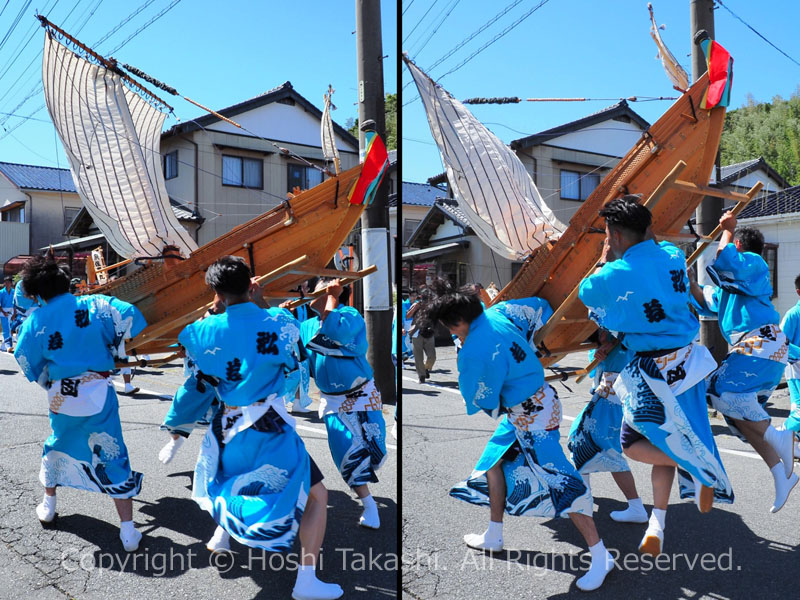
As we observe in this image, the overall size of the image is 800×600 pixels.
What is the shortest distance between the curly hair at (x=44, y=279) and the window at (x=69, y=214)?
63.5 inches

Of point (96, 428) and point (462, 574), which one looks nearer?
point (462, 574)

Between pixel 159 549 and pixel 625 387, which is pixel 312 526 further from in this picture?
pixel 625 387

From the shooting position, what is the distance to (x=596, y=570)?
2.36 meters

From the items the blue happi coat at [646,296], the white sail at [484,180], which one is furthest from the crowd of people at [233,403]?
the blue happi coat at [646,296]

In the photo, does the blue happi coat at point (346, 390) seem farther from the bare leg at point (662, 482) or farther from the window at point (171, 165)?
the window at point (171, 165)

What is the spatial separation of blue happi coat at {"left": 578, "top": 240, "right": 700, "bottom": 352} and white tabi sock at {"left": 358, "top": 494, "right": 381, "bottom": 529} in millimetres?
1593

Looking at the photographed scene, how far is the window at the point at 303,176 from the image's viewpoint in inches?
150

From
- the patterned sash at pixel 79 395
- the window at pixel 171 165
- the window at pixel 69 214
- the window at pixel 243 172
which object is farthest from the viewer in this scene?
the window at pixel 69 214

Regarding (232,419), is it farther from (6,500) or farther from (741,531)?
(741,531)

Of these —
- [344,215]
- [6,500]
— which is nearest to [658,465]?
[344,215]

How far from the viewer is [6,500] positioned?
3.63 metres

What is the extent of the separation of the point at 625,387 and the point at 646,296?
0.40 metres

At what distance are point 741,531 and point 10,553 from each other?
11.3 feet

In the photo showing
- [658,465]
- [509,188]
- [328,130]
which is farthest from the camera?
[328,130]
